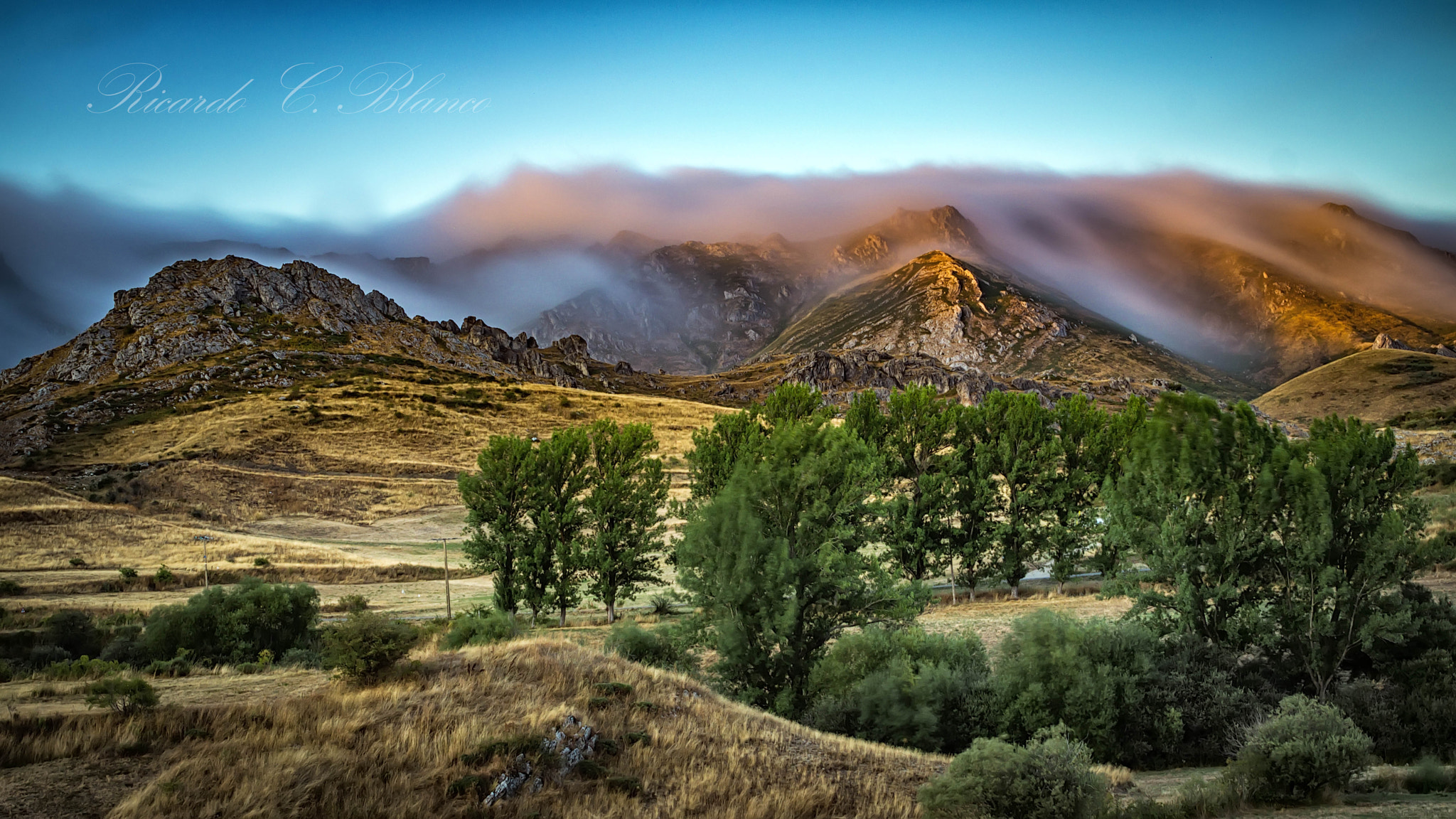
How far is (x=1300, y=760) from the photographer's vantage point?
13234mm

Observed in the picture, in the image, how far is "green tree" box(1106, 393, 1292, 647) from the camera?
72.4 ft

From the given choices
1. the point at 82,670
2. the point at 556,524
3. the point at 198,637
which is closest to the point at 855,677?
the point at 82,670

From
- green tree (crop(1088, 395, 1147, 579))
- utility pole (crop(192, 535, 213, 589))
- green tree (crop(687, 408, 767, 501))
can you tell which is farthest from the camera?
utility pole (crop(192, 535, 213, 589))

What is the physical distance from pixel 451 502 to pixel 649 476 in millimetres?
46098

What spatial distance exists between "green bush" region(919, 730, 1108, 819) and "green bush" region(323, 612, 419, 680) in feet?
38.7

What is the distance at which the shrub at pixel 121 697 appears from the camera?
1345 centimetres

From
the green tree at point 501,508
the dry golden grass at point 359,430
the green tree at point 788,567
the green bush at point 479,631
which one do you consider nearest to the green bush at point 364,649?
the green bush at point 479,631

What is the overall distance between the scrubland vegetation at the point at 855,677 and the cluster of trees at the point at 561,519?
5288mm

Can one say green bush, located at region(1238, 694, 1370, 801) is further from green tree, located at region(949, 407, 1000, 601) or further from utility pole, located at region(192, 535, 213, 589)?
utility pole, located at region(192, 535, 213, 589)

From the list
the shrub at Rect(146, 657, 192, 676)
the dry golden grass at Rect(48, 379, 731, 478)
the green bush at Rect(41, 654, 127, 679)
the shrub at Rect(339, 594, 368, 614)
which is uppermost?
the dry golden grass at Rect(48, 379, 731, 478)

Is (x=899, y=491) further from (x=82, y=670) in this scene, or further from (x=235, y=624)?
(x=82, y=670)

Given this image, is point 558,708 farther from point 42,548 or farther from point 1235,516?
point 42,548

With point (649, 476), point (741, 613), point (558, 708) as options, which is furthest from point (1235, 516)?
point (649, 476)

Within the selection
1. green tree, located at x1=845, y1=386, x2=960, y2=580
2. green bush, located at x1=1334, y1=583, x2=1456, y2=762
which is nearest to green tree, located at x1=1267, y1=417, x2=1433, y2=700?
green bush, located at x1=1334, y1=583, x2=1456, y2=762
